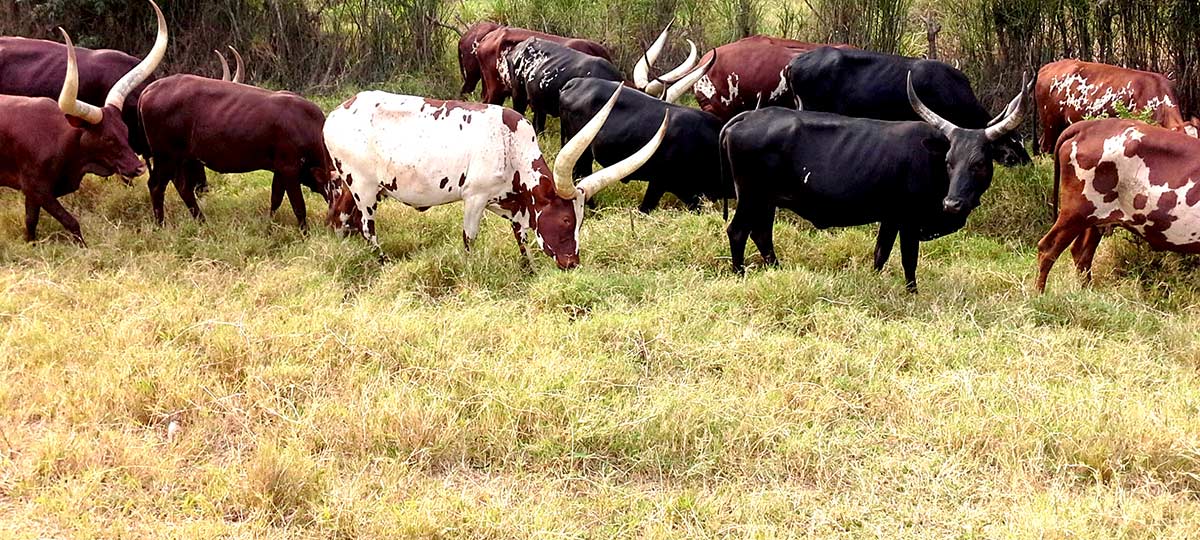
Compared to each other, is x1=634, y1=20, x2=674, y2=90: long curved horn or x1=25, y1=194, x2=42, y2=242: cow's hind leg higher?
x1=634, y1=20, x2=674, y2=90: long curved horn

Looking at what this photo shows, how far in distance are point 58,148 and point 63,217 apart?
409 mm

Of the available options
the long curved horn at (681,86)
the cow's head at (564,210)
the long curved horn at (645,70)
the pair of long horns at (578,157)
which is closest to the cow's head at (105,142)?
the cow's head at (564,210)

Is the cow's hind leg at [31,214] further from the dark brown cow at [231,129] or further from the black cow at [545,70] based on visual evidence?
the black cow at [545,70]

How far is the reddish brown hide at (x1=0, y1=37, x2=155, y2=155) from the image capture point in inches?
306

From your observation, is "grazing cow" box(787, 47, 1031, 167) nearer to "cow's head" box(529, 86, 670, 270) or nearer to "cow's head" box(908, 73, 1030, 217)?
"cow's head" box(908, 73, 1030, 217)

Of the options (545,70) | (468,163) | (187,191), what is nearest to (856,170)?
(468,163)

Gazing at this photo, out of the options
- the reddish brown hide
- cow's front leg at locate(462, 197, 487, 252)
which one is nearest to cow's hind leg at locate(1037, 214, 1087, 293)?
cow's front leg at locate(462, 197, 487, 252)

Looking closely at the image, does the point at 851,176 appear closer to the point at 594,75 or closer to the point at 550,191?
the point at 550,191

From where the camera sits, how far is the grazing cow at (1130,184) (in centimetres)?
607

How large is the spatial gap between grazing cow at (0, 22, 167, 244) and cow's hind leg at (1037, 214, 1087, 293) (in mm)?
5337

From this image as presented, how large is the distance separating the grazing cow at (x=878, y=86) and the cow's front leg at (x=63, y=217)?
5.10 metres

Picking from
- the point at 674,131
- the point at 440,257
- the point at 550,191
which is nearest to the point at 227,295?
the point at 440,257

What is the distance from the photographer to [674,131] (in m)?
7.47

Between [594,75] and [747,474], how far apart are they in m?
5.01
